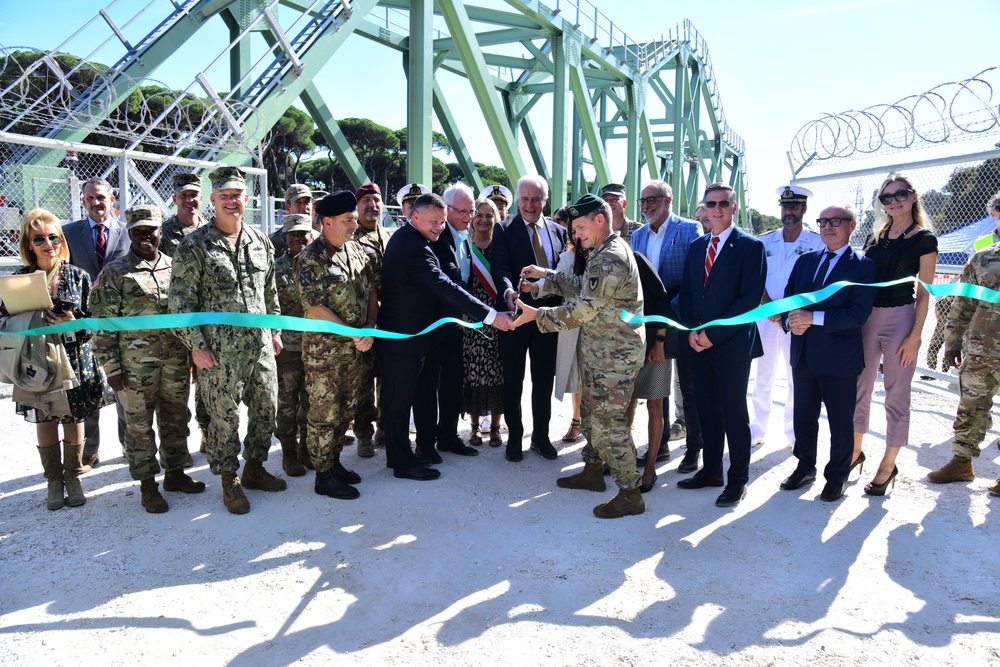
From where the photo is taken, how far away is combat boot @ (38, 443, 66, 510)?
3.67 metres

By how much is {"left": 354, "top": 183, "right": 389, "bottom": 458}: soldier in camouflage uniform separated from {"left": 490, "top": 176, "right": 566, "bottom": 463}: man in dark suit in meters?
0.88

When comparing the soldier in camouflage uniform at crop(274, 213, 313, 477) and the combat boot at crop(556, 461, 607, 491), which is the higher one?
the soldier in camouflage uniform at crop(274, 213, 313, 477)

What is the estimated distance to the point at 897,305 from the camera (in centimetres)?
379

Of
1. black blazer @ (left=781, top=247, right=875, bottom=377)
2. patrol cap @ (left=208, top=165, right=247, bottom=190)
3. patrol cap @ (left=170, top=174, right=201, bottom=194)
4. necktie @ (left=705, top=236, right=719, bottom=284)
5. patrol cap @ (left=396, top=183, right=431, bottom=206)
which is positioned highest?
patrol cap @ (left=396, top=183, right=431, bottom=206)

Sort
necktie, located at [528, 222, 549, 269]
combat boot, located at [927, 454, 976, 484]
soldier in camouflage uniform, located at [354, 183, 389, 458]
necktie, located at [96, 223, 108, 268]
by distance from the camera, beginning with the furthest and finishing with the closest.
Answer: necktie, located at [96, 223, 108, 268] < necktie, located at [528, 222, 549, 269] < soldier in camouflage uniform, located at [354, 183, 389, 458] < combat boot, located at [927, 454, 976, 484]

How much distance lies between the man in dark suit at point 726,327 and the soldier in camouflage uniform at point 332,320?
2067 mm

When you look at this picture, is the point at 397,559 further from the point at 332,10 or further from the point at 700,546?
the point at 332,10

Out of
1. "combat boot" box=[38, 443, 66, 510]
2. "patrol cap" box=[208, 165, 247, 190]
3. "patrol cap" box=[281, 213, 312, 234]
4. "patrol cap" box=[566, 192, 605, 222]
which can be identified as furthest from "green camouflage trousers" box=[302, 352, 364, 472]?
"patrol cap" box=[566, 192, 605, 222]

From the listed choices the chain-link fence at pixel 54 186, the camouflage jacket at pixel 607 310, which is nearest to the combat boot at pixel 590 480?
the camouflage jacket at pixel 607 310

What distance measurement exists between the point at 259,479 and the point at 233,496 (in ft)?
1.01

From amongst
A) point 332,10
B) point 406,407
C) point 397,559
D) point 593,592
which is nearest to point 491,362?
point 406,407

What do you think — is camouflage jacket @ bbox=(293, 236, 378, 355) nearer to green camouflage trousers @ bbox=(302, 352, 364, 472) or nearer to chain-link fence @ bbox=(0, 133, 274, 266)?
green camouflage trousers @ bbox=(302, 352, 364, 472)

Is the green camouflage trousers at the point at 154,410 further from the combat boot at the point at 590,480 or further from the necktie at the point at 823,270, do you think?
the necktie at the point at 823,270

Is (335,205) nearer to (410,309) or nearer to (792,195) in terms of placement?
(410,309)
